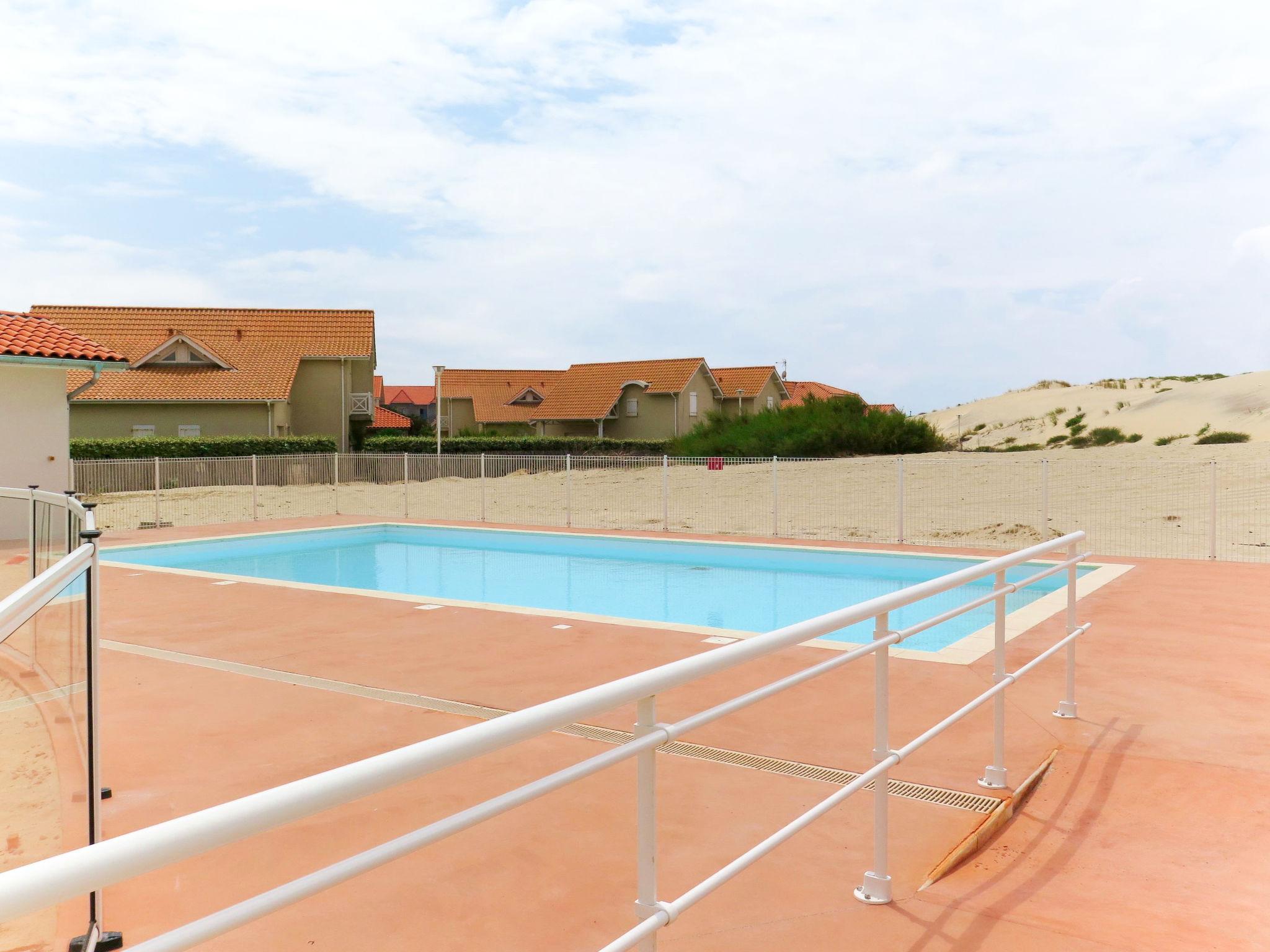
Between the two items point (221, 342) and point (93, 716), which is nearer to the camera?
point (93, 716)

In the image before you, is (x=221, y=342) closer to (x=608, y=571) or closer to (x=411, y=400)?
(x=608, y=571)

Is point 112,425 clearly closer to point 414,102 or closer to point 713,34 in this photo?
point 414,102

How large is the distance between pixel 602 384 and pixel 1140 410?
29.8 m

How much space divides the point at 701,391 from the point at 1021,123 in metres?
33.5

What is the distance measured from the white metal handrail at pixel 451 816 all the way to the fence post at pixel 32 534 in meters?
5.82

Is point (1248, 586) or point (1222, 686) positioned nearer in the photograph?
point (1222, 686)

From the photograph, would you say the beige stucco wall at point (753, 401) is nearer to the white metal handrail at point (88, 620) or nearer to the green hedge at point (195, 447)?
the green hedge at point (195, 447)

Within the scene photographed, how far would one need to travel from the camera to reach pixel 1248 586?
1148 cm

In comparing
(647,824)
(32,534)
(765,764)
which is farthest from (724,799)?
(32,534)

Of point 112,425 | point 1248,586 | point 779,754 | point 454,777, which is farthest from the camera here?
point 112,425

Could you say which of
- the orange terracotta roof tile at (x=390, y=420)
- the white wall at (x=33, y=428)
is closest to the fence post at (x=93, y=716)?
the white wall at (x=33, y=428)

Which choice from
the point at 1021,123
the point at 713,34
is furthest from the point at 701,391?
the point at 713,34

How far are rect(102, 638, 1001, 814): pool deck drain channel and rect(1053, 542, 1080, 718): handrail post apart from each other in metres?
1.58

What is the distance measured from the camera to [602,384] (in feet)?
166
